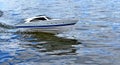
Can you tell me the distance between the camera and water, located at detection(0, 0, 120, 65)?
21172 mm

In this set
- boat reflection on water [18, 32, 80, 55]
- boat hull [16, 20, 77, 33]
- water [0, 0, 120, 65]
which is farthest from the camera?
boat hull [16, 20, 77, 33]

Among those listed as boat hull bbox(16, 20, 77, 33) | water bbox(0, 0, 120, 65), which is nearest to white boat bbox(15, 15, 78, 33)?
boat hull bbox(16, 20, 77, 33)

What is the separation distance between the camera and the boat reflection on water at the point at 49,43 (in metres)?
23.4

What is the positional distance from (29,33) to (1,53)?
646 centimetres

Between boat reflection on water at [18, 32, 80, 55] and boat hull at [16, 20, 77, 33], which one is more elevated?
boat hull at [16, 20, 77, 33]

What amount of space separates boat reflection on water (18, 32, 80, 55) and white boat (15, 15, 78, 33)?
56cm

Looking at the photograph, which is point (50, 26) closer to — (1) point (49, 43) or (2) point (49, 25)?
(2) point (49, 25)

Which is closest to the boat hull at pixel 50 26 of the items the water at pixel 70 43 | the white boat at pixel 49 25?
the white boat at pixel 49 25

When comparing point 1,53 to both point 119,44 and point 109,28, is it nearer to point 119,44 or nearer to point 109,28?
point 119,44

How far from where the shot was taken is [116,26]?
31.1 meters

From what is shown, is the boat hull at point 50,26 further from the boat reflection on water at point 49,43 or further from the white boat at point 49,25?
the boat reflection on water at point 49,43

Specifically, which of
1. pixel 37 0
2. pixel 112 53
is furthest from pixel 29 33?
pixel 37 0

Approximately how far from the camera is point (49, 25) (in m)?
27.9

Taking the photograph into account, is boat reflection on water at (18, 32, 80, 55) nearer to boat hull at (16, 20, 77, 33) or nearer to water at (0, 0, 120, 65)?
water at (0, 0, 120, 65)
